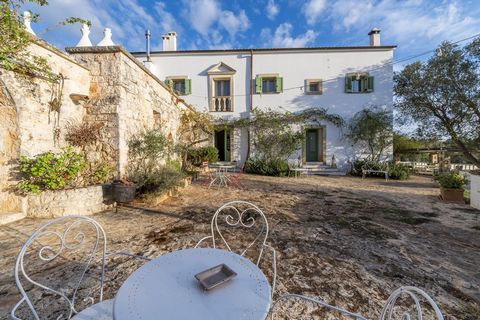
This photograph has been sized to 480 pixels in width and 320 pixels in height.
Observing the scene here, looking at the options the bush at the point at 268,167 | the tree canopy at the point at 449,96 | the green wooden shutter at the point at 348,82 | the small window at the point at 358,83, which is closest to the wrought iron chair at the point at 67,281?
the bush at the point at 268,167

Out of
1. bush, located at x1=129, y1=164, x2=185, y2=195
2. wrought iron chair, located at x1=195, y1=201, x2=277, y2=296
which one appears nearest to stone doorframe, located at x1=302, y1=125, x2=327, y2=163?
wrought iron chair, located at x1=195, y1=201, x2=277, y2=296

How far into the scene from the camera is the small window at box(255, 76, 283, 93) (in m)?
10.6

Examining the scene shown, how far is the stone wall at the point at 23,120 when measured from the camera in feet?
10.6

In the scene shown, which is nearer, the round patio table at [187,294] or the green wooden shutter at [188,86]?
the round patio table at [187,294]

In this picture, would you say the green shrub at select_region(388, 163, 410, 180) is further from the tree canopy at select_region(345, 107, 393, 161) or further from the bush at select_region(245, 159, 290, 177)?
the bush at select_region(245, 159, 290, 177)

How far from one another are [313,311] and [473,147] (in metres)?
9.27

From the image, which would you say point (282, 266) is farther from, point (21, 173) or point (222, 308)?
point (21, 173)

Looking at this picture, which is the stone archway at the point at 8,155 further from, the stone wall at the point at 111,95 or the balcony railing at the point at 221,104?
the balcony railing at the point at 221,104

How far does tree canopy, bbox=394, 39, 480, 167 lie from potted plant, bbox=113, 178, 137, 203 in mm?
10340

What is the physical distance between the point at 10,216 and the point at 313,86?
37.5 ft

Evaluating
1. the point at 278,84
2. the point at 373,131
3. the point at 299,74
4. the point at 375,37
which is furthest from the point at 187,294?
the point at 375,37

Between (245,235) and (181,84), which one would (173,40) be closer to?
(181,84)

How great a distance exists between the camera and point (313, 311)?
61.5 inches

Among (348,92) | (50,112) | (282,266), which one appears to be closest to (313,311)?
(282,266)
